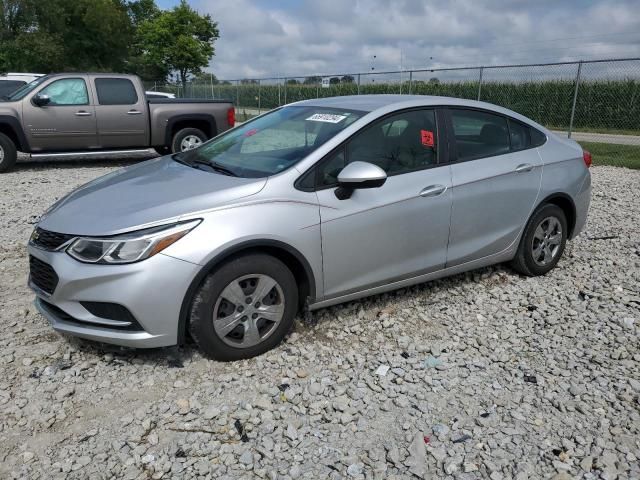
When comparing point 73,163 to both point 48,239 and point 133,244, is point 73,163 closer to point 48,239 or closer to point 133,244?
point 48,239

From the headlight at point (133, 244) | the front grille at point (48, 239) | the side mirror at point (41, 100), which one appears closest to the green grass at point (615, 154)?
the side mirror at point (41, 100)

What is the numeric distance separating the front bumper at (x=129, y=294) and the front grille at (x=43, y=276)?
4 centimetres

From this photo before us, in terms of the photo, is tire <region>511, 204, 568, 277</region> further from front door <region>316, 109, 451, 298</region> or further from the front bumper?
the front bumper

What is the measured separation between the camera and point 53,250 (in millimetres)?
3262

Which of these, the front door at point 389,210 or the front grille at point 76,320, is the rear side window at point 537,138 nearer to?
the front door at point 389,210

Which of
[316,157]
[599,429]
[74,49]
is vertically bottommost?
[599,429]

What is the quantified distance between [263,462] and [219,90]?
97.8ft

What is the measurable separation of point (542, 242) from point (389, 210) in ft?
6.19

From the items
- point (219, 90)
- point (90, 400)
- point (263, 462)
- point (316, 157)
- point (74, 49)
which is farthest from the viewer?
point (74, 49)

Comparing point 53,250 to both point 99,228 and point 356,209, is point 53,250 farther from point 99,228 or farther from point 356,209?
point 356,209

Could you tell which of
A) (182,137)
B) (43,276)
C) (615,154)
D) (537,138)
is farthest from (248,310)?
(615,154)

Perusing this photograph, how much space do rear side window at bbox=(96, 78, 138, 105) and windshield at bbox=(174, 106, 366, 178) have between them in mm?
7112

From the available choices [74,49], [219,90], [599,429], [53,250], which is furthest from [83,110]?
[74,49]

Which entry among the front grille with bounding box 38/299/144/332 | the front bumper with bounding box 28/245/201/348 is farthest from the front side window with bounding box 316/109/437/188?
the front grille with bounding box 38/299/144/332
